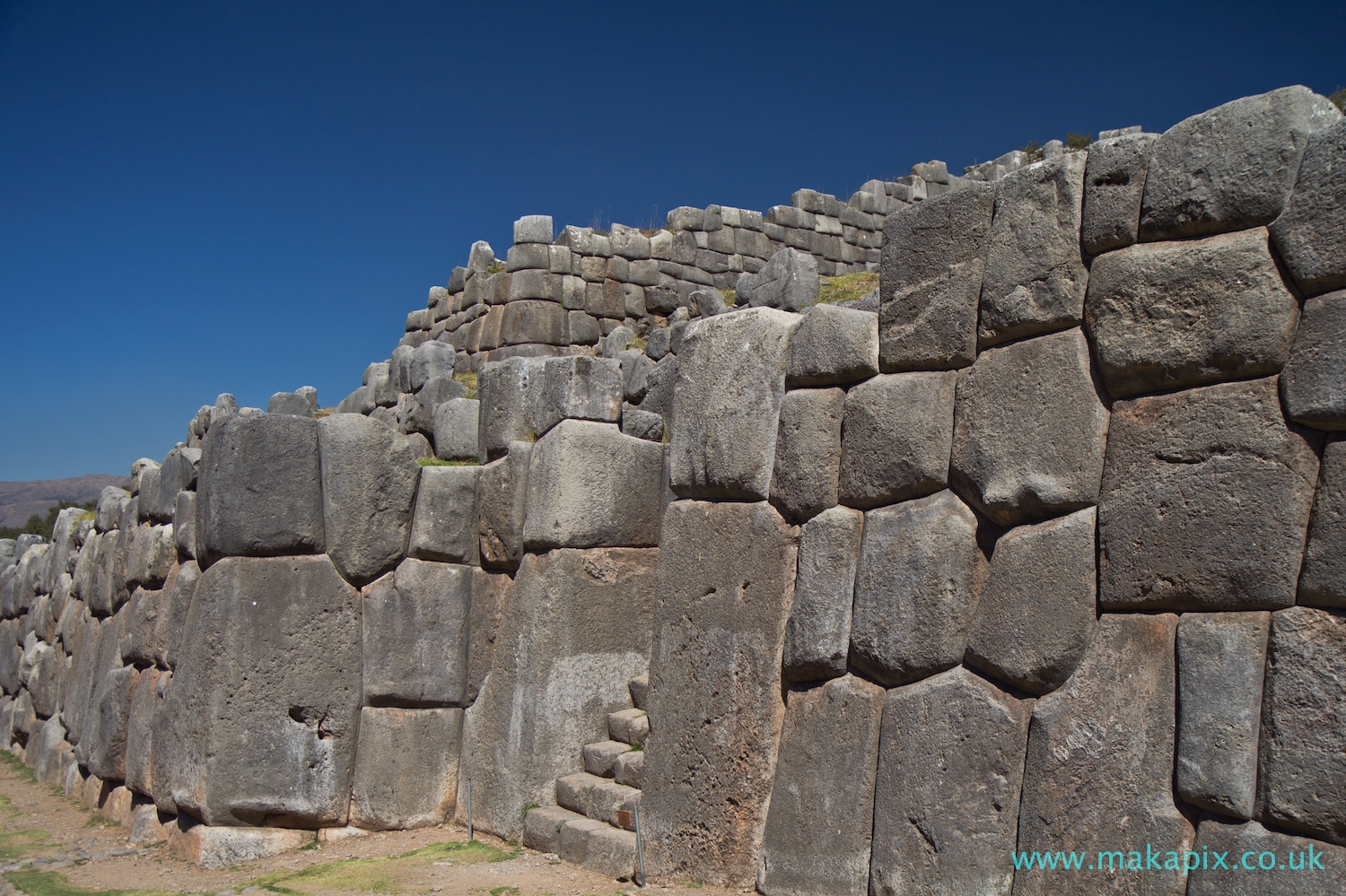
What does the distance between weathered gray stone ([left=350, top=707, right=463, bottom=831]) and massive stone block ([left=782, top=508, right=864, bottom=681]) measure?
2735mm

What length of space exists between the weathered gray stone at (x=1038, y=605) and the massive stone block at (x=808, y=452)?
3.07 ft

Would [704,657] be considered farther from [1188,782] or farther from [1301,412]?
[1301,412]

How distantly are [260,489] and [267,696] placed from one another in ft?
3.95

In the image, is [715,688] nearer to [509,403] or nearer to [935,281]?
[935,281]

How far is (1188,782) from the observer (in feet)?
10.9

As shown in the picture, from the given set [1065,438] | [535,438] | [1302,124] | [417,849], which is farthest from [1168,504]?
[417,849]

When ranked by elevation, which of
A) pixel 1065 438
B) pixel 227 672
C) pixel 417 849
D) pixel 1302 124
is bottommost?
pixel 417 849

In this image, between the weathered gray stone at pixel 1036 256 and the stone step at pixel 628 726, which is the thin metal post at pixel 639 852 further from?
the weathered gray stone at pixel 1036 256

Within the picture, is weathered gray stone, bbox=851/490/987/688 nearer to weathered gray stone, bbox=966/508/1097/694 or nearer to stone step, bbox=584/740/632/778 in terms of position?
weathered gray stone, bbox=966/508/1097/694

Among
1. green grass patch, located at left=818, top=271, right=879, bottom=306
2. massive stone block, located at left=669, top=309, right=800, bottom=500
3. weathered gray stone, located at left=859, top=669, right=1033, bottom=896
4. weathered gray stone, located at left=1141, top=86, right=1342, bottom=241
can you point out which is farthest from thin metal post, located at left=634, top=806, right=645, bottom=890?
green grass patch, located at left=818, top=271, right=879, bottom=306

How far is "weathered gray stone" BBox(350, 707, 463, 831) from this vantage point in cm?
636

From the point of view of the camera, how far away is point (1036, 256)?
396cm

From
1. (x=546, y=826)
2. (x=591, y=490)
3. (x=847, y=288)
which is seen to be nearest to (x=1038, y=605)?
(x=591, y=490)

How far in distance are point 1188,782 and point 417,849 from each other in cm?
433
